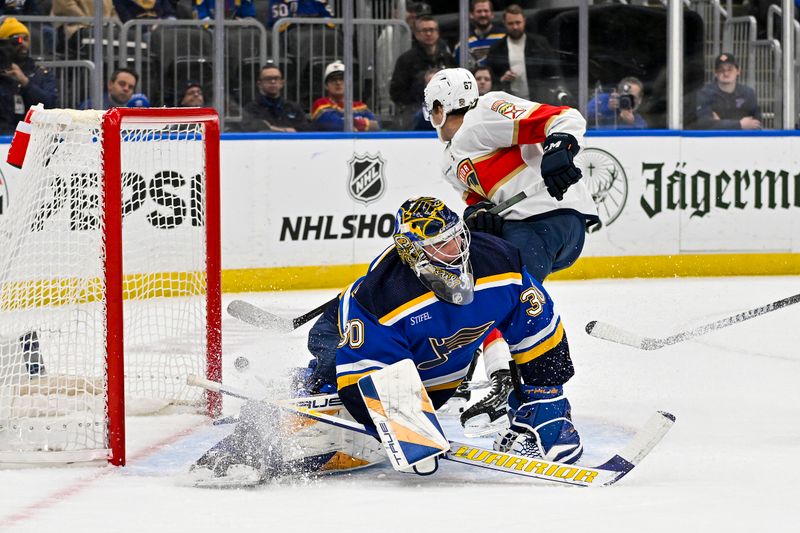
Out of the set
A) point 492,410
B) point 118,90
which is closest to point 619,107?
point 118,90

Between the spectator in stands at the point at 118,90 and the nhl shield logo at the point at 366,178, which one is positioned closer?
the spectator in stands at the point at 118,90

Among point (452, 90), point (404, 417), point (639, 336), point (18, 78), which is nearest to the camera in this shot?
point (404, 417)

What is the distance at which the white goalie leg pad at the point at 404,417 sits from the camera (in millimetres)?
3061

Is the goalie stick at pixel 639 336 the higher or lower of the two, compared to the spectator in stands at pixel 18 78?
lower

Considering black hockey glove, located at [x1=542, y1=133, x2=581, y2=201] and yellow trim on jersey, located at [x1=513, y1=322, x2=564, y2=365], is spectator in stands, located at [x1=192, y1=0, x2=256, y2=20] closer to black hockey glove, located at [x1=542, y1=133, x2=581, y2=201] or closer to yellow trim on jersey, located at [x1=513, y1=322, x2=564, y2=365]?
black hockey glove, located at [x1=542, y1=133, x2=581, y2=201]

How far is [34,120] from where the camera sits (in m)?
3.66

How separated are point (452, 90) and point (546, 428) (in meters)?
1.08

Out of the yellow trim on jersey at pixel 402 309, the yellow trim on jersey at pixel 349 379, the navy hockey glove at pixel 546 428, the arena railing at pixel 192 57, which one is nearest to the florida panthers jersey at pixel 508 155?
the navy hockey glove at pixel 546 428

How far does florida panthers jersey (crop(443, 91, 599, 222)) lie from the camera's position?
3980 mm

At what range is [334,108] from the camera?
7320 millimetres

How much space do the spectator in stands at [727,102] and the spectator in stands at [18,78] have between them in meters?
3.70

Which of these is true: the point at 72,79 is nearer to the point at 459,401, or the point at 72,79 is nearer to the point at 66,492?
the point at 459,401

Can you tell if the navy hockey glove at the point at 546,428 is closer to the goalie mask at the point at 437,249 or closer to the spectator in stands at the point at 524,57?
the goalie mask at the point at 437,249

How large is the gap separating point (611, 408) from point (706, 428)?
388 mm
